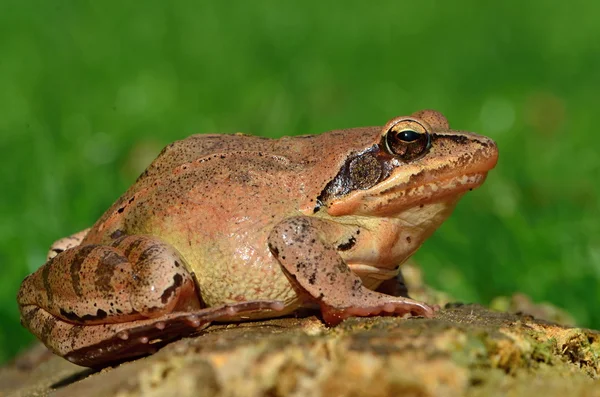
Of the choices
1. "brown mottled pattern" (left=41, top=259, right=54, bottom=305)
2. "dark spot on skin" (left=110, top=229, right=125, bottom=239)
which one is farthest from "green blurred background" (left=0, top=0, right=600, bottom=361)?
"dark spot on skin" (left=110, top=229, right=125, bottom=239)

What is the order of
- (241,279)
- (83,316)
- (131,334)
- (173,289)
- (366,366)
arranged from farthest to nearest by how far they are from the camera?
(241,279) → (83,316) → (173,289) → (131,334) → (366,366)

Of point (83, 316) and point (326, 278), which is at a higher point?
point (83, 316)

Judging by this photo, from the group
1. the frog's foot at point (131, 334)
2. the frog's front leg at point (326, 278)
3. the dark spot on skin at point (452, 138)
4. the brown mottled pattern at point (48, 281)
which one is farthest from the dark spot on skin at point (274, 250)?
the brown mottled pattern at point (48, 281)

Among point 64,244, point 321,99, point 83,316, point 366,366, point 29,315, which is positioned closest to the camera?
point 366,366

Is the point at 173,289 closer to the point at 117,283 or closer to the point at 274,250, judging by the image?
the point at 117,283

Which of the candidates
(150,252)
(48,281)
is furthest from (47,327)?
(150,252)

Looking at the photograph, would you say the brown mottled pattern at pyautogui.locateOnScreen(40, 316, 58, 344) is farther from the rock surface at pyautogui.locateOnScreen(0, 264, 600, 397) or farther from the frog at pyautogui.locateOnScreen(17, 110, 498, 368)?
the rock surface at pyautogui.locateOnScreen(0, 264, 600, 397)

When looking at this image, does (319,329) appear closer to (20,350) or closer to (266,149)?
(266,149)
